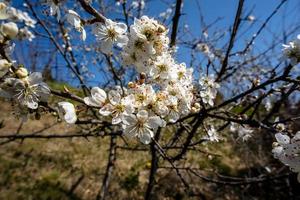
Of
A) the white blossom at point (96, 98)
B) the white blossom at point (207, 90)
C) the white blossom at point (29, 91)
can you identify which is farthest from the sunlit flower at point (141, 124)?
the white blossom at point (207, 90)

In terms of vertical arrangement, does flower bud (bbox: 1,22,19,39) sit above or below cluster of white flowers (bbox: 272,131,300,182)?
above

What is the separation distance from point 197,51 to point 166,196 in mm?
2090

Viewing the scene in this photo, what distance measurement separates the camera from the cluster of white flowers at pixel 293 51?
166cm

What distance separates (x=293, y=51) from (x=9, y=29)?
4.48 feet

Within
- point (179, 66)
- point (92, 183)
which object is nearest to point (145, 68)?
point (179, 66)

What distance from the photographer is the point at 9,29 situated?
1.08m

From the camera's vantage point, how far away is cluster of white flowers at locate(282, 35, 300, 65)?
1660mm

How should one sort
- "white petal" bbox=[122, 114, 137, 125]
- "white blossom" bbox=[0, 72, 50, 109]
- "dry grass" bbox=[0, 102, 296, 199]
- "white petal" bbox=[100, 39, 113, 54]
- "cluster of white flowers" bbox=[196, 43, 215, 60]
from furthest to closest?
"dry grass" bbox=[0, 102, 296, 199], "cluster of white flowers" bbox=[196, 43, 215, 60], "white petal" bbox=[100, 39, 113, 54], "white petal" bbox=[122, 114, 137, 125], "white blossom" bbox=[0, 72, 50, 109]

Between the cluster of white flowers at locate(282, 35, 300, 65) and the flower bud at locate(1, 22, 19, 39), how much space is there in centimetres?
132

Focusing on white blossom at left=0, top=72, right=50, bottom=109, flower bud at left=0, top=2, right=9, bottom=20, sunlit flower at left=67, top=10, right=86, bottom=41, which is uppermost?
sunlit flower at left=67, top=10, right=86, bottom=41

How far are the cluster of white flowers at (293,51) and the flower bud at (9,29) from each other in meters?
1.32

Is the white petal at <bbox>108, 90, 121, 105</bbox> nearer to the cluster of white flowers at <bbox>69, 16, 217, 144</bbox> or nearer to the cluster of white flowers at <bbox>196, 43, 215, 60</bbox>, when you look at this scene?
the cluster of white flowers at <bbox>69, 16, 217, 144</bbox>

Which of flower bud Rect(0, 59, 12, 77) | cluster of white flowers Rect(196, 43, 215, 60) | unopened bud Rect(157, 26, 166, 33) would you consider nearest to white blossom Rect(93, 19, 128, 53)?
unopened bud Rect(157, 26, 166, 33)

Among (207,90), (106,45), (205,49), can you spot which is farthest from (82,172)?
(106,45)
